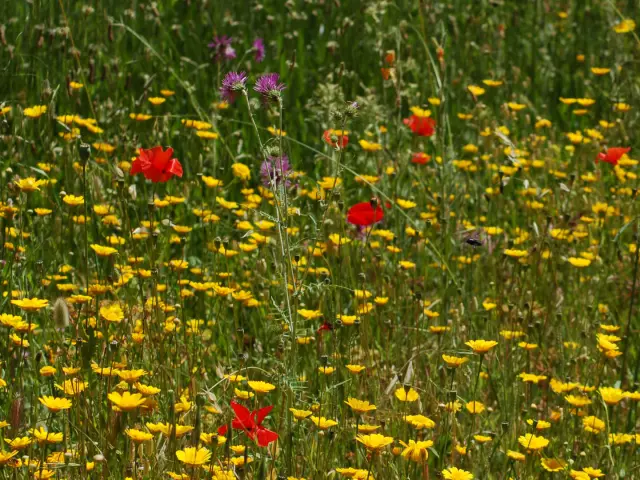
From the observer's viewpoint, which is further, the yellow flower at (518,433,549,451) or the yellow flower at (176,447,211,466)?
the yellow flower at (518,433,549,451)

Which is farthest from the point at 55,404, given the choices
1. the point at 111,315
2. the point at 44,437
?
the point at 111,315

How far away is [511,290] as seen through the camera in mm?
3402

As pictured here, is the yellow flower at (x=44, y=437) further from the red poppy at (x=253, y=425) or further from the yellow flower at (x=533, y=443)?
the yellow flower at (x=533, y=443)

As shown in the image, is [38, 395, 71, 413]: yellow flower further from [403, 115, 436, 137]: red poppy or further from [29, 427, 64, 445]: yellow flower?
[403, 115, 436, 137]: red poppy

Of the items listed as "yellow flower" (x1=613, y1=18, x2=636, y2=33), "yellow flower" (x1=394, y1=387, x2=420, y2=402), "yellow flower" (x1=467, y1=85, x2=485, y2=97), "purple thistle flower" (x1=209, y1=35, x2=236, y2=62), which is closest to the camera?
"yellow flower" (x1=394, y1=387, x2=420, y2=402)

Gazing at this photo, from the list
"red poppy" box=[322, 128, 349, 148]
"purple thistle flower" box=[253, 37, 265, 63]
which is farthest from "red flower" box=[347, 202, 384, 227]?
"purple thistle flower" box=[253, 37, 265, 63]

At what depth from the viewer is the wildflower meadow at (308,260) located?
7.64 ft

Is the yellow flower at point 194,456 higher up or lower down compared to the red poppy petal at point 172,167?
lower down

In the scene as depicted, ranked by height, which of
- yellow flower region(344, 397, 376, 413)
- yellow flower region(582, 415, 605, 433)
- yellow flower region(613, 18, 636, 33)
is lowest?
yellow flower region(582, 415, 605, 433)

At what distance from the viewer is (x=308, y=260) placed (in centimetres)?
270

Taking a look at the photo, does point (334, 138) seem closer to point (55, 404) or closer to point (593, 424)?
point (55, 404)

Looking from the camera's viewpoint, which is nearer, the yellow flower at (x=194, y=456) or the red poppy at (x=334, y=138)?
the yellow flower at (x=194, y=456)

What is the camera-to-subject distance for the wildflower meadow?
2.33 meters

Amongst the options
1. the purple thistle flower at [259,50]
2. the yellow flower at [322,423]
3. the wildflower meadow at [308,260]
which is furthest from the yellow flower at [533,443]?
the purple thistle flower at [259,50]
